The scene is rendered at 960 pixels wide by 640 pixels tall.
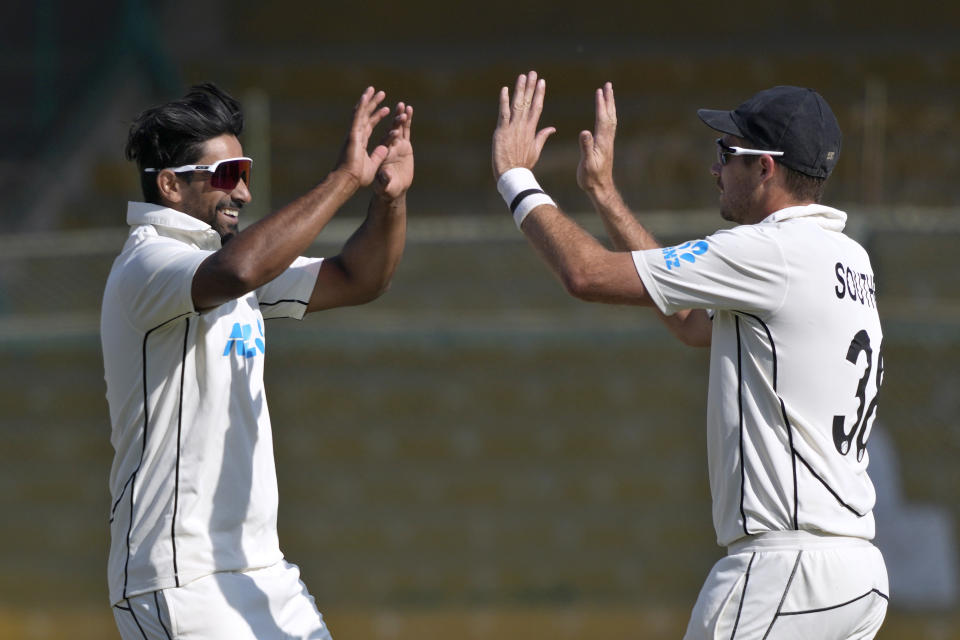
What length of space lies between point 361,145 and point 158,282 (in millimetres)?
517

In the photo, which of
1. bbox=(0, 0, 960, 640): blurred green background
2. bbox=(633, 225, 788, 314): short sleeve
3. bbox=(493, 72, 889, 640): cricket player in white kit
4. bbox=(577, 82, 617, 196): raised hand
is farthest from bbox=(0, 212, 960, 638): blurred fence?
bbox=(633, 225, 788, 314): short sleeve

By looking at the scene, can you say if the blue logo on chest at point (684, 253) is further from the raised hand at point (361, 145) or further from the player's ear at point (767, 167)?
the raised hand at point (361, 145)

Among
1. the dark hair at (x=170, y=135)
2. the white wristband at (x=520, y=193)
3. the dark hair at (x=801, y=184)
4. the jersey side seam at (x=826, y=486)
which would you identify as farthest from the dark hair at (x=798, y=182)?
the dark hair at (x=170, y=135)

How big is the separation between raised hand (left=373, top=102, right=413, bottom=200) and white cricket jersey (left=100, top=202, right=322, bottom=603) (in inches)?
21.2

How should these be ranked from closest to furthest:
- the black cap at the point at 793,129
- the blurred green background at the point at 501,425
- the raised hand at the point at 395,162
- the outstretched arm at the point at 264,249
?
the outstretched arm at the point at 264,249 → the black cap at the point at 793,129 → the raised hand at the point at 395,162 → the blurred green background at the point at 501,425

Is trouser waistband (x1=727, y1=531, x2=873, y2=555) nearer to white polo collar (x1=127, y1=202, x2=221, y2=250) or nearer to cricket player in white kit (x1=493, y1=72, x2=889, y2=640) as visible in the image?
cricket player in white kit (x1=493, y1=72, x2=889, y2=640)

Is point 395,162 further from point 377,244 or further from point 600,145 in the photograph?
point 600,145

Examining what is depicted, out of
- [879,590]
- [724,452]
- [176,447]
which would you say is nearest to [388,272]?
[176,447]

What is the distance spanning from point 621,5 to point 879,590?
8365 mm

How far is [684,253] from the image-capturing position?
277 cm

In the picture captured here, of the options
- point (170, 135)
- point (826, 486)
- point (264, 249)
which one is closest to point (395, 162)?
point (170, 135)

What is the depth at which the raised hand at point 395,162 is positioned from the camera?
10.4ft

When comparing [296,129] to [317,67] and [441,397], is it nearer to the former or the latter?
[317,67]

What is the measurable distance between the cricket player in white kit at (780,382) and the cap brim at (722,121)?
0.01 m
